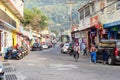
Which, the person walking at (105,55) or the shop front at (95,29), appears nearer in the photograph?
the person walking at (105,55)

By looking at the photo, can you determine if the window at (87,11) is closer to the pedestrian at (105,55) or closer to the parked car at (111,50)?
the parked car at (111,50)

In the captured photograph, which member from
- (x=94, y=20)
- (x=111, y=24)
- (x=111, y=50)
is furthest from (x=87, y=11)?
(x=111, y=50)

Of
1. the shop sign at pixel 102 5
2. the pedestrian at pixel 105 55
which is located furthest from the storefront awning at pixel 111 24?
the pedestrian at pixel 105 55

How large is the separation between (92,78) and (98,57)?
13730 millimetres

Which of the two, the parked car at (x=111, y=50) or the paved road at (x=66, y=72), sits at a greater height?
the parked car at (x=111, y=50)

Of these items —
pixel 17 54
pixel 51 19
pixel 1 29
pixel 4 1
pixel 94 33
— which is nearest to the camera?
pixel 17 54

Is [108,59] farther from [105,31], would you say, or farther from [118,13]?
[105,31]

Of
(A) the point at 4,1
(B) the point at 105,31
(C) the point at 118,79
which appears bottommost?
(C) the point at 118,79

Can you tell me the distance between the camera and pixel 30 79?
1606 centimetres

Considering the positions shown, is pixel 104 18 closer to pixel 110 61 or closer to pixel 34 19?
pixel 110 61

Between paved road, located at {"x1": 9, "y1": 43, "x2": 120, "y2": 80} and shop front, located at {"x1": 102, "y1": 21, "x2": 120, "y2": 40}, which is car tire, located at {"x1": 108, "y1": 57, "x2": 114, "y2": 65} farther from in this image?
shop front, located at {"x1": 102, "y1": 21, "x2": 120, "y2": 40}

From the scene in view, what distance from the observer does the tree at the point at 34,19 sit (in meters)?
98.0

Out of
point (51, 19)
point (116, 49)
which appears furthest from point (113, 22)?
point (51, 19)

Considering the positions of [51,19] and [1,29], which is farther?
[51,19]
